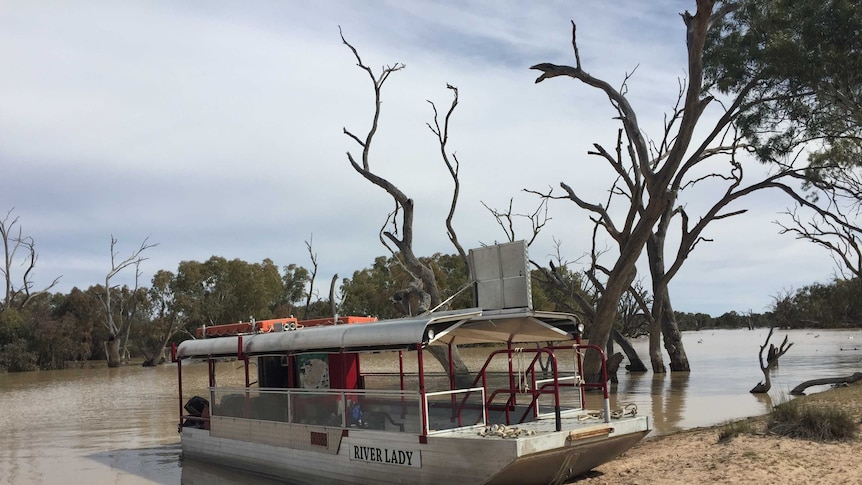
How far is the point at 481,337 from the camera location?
37.1 feet

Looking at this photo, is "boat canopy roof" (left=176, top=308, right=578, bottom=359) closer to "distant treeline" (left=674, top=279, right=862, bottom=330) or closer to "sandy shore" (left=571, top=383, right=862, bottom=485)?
"sandy shore" (left=571, top=383, right=862, bottom=485)

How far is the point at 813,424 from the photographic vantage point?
404 inches

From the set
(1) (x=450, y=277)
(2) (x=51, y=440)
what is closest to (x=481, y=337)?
(2) (x=51, y=440)

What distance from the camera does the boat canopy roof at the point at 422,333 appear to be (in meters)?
9.20

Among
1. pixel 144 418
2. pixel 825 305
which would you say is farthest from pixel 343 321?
pixel 825 305

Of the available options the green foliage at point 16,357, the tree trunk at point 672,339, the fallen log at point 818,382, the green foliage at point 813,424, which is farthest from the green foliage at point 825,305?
the green foliage at point 16,357

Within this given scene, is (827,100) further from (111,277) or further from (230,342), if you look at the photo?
(111,277)

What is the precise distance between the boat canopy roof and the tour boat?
0.06 ft

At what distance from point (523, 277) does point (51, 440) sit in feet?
49.9

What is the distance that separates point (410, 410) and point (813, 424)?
5442 millimetres

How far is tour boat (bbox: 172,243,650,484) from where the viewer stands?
881 cm

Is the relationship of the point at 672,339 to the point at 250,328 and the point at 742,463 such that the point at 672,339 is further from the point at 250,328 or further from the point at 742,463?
the point at 742,463

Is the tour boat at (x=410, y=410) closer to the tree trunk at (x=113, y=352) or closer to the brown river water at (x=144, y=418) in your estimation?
the brown river water at (x=144, y=418)

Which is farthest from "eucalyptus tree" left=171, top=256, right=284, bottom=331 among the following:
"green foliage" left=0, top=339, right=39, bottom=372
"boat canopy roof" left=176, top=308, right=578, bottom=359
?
"boat canopy roof" left=176, top=308, right=578, bottom=359
